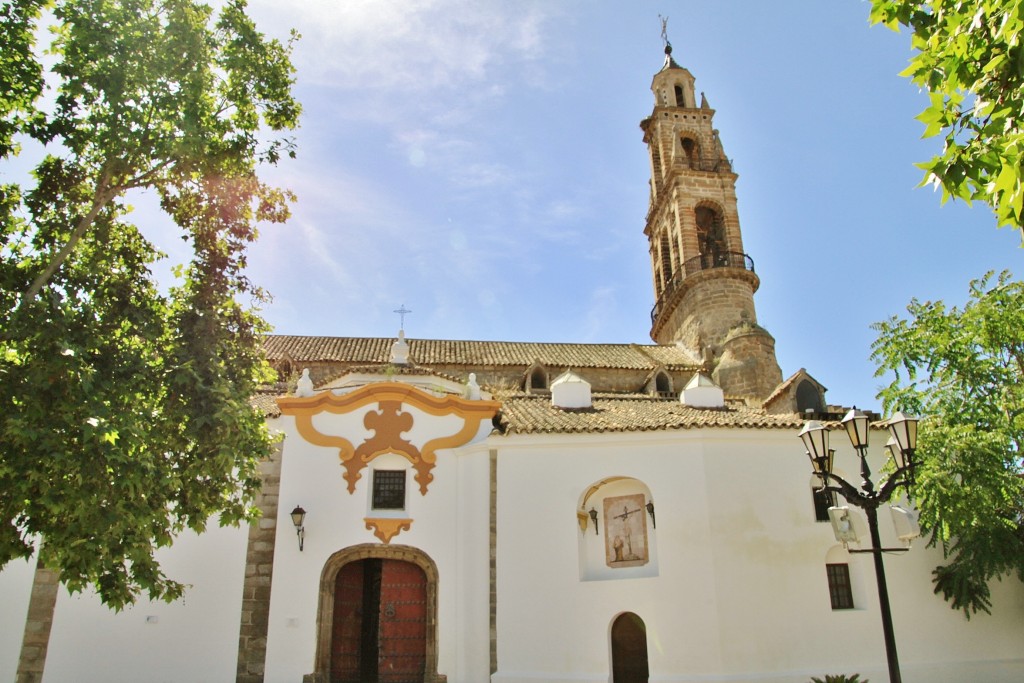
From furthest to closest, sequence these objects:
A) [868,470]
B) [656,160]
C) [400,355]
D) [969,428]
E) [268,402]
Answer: [656,160]
[400,355]
[268,402]
[969,428]
[868,470]

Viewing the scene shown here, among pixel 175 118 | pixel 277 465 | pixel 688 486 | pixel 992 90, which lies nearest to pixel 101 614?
pixel 277 465

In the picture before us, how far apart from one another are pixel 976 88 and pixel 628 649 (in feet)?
43.6

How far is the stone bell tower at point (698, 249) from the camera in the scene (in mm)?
28234

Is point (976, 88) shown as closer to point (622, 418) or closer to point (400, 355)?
point (622, 418)

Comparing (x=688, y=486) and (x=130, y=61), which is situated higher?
(x=130, y=61)

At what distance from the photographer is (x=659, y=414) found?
18.7 metres

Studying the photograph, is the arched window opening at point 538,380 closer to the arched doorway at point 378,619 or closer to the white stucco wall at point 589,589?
the white stucco wall at point 589,589

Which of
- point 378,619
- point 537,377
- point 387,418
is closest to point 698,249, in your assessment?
point 537,377

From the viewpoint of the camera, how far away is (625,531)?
661 inches

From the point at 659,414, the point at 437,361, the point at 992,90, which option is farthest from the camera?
the point at 437,361

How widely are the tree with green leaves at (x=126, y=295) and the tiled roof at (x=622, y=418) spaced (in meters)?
7.64

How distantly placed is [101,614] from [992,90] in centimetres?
1766

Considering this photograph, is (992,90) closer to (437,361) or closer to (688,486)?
(688,486)

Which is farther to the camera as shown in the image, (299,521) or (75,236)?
(299,521)
